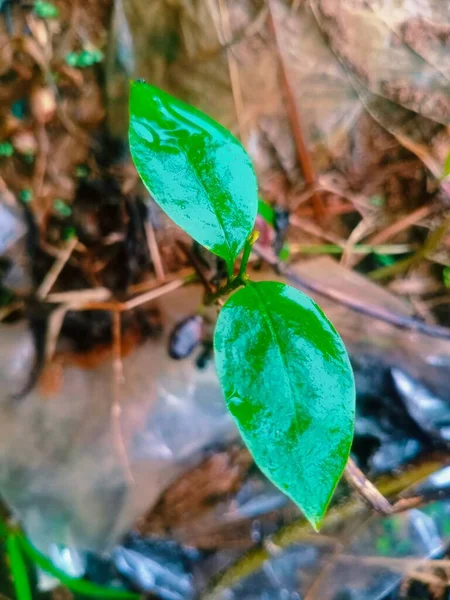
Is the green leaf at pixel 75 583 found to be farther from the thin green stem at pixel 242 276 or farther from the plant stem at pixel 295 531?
the thin green stem at pixel 242 276

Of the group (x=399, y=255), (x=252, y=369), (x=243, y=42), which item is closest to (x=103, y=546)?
(x=252, y=369)

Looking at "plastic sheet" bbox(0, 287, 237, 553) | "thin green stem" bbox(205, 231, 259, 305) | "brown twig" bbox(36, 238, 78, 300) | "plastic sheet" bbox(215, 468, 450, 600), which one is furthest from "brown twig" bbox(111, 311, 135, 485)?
"thin green stem" bbox(205, 231, 259, 305)

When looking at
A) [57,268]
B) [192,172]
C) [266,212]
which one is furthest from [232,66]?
[192,172]

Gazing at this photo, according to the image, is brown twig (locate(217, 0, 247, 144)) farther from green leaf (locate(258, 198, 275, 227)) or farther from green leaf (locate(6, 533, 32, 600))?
green leaf (locate(6, 533, 32, 600))

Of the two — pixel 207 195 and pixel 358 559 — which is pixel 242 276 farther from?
pixel 358 559

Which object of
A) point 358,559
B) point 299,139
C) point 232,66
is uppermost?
point 232,66

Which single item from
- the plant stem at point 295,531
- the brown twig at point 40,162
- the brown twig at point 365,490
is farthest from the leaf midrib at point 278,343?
the brown twig at point 40,162

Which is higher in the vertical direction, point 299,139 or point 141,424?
point 299,139

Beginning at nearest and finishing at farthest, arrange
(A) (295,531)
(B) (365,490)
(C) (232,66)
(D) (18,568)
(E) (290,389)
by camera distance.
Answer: (E) (290,389), (B) (365,490), (A) (295,531), (D) (18,568), (C) (232,66)

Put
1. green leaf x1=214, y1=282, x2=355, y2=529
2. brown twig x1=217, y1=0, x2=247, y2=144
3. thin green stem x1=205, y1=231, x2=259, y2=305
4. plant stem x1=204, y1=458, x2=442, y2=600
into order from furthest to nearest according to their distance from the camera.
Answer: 1. brown twig x1=217, y1=0, x2=247, y2=144
2. plant stem x1=204, y1=458, x2=442, y2=600
3. thin green stem x1=205, y1=231, x2=259, y2=305
4. green leaf x1=214, y1=282, x2=355, y2=529
